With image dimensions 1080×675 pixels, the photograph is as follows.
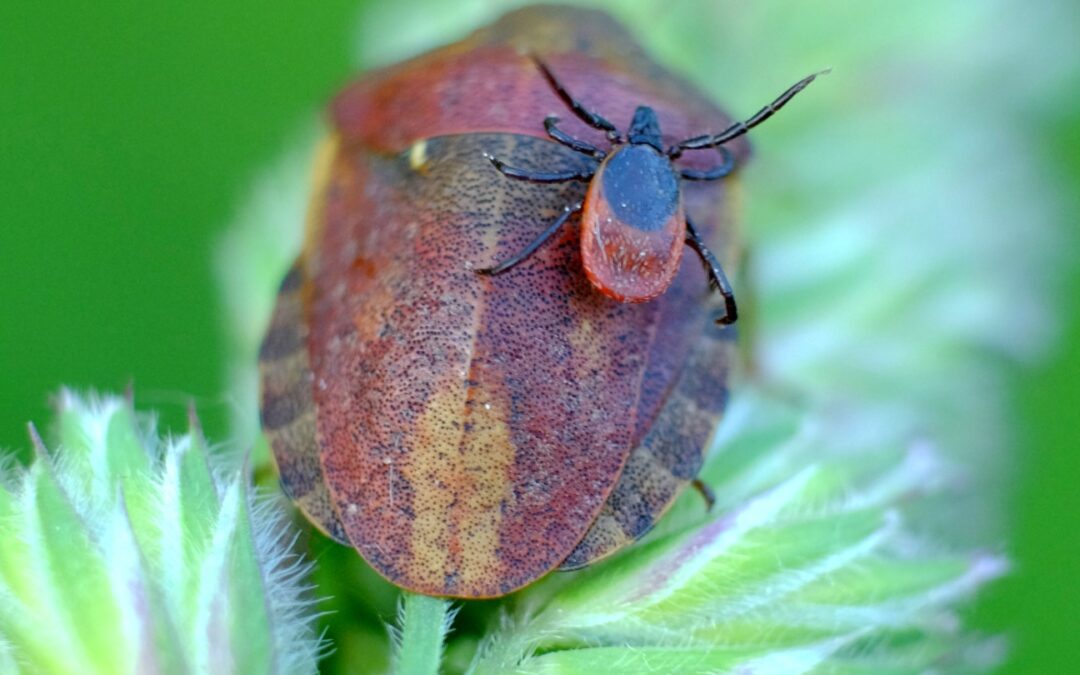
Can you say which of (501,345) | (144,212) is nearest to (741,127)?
(501,345)

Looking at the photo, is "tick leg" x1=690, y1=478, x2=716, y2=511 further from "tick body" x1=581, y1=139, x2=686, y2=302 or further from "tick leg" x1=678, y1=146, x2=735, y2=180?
"tick leg" x1=678, y1=146, x2=735, y2=180

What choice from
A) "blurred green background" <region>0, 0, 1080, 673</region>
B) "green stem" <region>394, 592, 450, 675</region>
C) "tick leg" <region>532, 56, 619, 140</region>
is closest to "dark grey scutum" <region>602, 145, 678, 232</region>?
"tick leg" <region>532, 56, 619, 140</region>

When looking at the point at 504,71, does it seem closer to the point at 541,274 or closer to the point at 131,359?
the point at 541,274

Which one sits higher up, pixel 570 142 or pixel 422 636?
pixel 570 142

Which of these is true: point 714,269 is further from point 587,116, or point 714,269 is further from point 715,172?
point 587,116

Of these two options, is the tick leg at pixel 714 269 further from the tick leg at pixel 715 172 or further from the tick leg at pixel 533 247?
the tick leg at pixel 533 247

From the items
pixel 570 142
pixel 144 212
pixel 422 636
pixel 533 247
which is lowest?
pixel 144 212

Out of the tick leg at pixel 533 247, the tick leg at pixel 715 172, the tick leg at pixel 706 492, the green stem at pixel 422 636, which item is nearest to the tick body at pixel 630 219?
the tick leg at pixel 533 247

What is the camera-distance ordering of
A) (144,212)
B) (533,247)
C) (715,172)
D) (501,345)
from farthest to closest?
(144,212) → (715,172) → (533,247) → (501,345)
